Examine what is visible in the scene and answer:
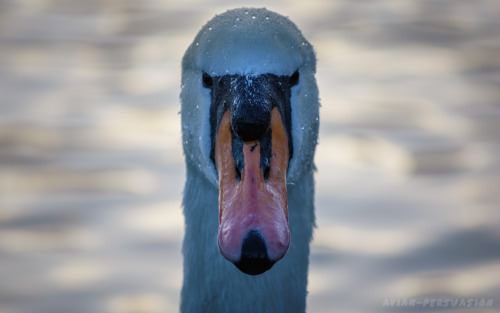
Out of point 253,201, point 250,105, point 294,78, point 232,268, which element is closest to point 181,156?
point 232,268

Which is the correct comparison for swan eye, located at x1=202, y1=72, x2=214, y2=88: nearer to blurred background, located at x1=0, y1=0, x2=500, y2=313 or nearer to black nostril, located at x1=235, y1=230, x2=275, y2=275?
black nostril, located at x1=235, y1=230, x2=275, y2=275

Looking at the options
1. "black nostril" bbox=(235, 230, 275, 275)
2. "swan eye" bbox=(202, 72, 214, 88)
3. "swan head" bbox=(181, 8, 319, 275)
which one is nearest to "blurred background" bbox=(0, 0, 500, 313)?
"swan head" bbox=(181, 8, 319, 275)

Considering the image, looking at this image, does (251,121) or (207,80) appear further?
(207,80)

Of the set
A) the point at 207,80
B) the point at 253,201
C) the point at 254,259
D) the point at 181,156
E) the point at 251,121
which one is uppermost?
the point at 181,156

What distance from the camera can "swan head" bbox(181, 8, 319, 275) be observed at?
12.1 feet

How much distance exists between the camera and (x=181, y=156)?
333 inches

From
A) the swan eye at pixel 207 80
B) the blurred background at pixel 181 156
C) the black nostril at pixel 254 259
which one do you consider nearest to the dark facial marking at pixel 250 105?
the swan eye at pixel 207 80

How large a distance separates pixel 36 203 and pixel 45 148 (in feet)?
2.71

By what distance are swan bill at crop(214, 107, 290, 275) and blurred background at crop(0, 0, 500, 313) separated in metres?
3.15

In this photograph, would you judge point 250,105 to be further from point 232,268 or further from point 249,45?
point 232,268

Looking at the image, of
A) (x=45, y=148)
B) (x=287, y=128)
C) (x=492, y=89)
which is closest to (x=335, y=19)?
(x=492, y=89)

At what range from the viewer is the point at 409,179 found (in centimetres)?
834

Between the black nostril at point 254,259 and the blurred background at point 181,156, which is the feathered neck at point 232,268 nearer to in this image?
the black nostril at point 254,259

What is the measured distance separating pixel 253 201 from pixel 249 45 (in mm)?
846
